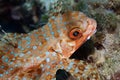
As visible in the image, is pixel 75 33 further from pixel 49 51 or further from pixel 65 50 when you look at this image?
pixel 49 51

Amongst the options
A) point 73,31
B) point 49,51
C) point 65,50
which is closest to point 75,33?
point 73,31

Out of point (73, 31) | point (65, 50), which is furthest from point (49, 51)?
point (73, 31)

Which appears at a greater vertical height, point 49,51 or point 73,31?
point 73,31

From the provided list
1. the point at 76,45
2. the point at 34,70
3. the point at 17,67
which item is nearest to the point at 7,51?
the point at 17,67

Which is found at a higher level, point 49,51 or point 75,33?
point 75,33
